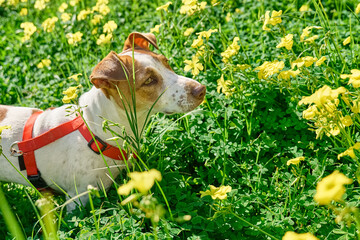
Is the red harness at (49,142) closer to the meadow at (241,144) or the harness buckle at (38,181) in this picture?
the harness buckle at (38,181)

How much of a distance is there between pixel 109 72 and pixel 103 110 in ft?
1.23

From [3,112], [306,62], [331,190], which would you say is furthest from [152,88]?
[331,190]

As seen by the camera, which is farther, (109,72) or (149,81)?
(149,81)

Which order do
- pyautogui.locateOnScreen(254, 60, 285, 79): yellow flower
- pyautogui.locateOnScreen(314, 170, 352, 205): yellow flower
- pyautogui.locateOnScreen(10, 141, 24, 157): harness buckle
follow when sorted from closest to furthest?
pyautogui.locateOnScreen(314, 170, 352, 205): yellow flower < pyautogui.locateOnScreen(254, 60, 285, 79): yellow flower < pyautogui.locateOnScreen(10, 141, 24, 157): harness buckle

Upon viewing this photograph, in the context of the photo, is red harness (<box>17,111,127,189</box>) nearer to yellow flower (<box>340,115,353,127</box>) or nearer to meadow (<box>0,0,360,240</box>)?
meadow (<box>0,0,360,240</box>)

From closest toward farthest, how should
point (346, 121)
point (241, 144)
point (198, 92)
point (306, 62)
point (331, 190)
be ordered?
point (331, 190) < point (346, 121) < point (306, 62) < point (198, 92) < point (241, 144)

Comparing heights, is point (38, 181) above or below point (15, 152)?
below

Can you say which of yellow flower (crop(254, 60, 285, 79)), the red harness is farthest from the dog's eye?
yellow flower (crop(254, 60, 285, 79))

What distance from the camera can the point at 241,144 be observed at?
3062 millimetres

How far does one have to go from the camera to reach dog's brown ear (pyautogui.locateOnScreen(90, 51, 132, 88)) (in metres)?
2.58

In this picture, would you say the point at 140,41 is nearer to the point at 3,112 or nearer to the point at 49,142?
the point at 49,142

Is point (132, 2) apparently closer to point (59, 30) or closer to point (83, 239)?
point (59, 30)

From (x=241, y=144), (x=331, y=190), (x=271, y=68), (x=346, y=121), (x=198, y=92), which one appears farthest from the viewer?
(x=241, y=144)

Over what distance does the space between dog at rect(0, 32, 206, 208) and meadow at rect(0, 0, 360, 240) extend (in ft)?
0.73
